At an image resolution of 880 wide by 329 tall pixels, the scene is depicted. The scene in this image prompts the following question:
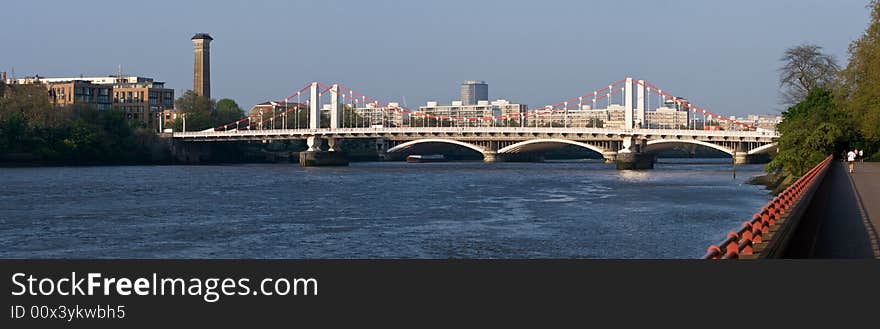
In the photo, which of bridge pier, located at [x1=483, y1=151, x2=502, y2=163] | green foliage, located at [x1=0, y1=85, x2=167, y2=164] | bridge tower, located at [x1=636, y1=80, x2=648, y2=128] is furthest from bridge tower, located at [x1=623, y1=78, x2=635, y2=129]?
green foliage, located at [x1=0, y1=85, x2=167, y2=164]

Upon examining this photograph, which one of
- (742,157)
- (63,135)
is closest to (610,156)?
(742,157)

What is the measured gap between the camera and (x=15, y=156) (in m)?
77.1

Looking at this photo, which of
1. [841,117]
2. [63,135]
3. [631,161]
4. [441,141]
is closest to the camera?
[841,117]

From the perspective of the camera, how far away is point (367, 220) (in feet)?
99.6

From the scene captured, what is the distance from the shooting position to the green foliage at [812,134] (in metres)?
45.4

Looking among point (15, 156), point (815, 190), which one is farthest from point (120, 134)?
point (815, 190)

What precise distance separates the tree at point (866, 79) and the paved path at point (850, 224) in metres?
16.9

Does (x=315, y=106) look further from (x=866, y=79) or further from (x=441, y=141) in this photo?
(x=866, y=79)

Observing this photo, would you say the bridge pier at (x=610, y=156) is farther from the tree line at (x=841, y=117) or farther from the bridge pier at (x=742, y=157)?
the tree line at (x=841, y=117)

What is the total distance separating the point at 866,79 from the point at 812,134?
10.7 feet
